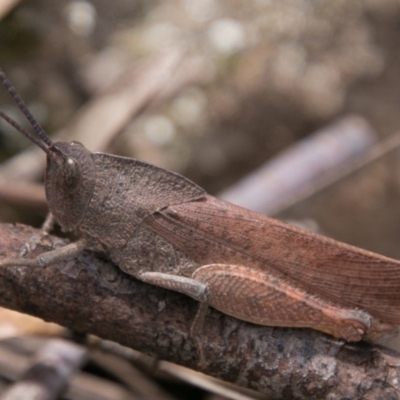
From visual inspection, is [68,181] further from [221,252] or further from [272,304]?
[272,304]

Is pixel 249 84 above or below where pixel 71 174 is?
above

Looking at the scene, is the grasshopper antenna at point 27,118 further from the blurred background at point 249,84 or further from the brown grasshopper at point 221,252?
the blurred background at point 249,84

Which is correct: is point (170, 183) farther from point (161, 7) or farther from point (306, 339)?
point (161, 7)

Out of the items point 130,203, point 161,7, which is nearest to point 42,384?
point 130,203

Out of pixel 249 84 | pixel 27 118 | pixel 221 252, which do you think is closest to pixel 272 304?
pixel 221 252

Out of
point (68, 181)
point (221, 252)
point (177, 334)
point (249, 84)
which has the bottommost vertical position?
point (177, 334)
